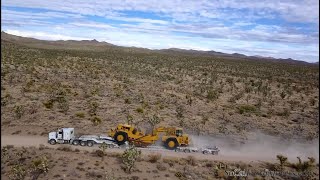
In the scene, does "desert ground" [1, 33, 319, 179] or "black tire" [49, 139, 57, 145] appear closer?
"desert ground" [1, 33, 319, 179]

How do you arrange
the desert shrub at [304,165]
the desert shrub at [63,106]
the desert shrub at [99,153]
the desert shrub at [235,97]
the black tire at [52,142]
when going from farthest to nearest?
the desert shrub at [235,97] → the desert shrub at [63,106] → the black tire at [52,142] → the desert shrub at [304,165] → the desert shrub at [99,153]

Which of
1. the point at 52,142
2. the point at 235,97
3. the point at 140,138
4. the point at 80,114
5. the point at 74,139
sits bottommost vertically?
the point at 52,142

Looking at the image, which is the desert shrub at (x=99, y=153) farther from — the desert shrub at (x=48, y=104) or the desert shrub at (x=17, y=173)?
the desert shrub at (x=48, y=104)

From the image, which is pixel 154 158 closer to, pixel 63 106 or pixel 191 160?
pixel 191 160

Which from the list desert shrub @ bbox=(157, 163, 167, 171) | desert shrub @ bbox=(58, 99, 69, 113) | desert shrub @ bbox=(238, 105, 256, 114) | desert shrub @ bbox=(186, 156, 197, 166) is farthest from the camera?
desert shrub @ bbox=(238, 105, 256, 114)

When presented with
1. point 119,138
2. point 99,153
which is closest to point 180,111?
point 119,138

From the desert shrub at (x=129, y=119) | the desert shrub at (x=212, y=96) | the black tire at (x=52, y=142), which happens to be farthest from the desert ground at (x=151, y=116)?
the black tire at (x=52, y=142)

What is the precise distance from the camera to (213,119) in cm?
3056

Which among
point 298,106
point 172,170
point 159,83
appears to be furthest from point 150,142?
point 159,83

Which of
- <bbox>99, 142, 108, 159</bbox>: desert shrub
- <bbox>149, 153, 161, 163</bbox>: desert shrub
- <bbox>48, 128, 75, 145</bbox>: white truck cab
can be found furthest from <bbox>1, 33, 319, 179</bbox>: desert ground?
<bbox>48, 128, 75, 145</bbox>: white truck cab

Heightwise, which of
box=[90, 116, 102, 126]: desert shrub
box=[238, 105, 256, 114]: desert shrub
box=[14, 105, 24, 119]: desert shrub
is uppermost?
box=[238, 105, 256, 114]: desert shrub

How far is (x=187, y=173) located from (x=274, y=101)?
81.5 feet

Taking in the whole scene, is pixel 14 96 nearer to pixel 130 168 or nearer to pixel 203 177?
pixel 130 168

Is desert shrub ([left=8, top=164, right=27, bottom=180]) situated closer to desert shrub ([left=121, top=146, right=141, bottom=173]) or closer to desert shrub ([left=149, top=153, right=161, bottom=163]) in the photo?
desert shrub ([left=121, top=146, right=141, bottom=173])
